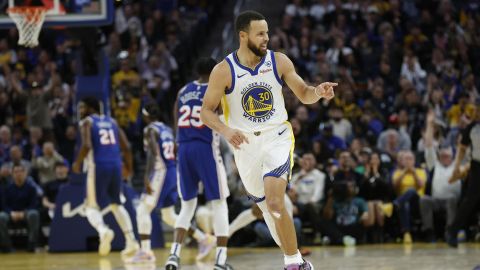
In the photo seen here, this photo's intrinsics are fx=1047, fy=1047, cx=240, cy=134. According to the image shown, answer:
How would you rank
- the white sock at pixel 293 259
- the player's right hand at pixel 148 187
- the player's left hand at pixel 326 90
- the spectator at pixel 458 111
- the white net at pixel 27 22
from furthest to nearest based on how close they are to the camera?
the spectator at pixel 458 111
the white net at pixel 27 22
the player's right hand at pixel 148 187
the white sock at pixel 293 259
the player's left hand at pixel 326 90

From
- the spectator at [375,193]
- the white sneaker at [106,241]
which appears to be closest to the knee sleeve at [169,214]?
the white sneaker at [106,241]

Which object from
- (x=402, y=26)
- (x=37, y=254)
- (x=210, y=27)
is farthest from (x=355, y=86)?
(x=37, y=254)

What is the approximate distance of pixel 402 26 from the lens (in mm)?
23219

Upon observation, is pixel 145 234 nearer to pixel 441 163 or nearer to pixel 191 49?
pixel 441 163

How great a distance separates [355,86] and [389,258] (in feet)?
27.1

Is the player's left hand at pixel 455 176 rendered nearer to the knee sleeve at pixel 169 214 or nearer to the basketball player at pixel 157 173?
the basketball player at pixel 157 173

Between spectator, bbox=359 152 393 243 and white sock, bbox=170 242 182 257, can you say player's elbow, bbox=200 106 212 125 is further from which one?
spectator, bbox=359 152 393 243

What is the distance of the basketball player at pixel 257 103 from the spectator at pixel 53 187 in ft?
27.3

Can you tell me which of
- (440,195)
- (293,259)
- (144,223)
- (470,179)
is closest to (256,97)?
(293,259)

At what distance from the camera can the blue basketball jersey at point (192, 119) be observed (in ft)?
38.6

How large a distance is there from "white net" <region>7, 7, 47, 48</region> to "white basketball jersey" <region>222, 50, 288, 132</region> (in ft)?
18.7

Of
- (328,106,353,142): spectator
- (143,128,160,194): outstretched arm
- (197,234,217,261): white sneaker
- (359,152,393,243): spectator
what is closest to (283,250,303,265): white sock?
(197,234,217,261): white sneaker

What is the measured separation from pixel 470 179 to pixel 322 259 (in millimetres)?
3056

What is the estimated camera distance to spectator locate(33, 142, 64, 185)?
59.7 ft
